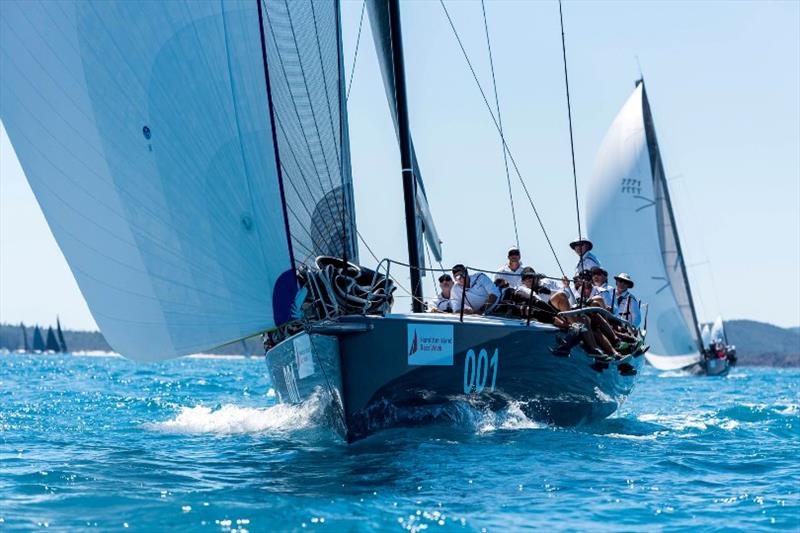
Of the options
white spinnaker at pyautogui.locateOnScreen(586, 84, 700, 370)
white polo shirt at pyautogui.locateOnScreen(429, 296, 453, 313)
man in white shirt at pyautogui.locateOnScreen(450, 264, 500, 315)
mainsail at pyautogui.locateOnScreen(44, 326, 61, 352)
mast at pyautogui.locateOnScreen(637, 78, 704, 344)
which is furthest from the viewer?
mainsail at pyautogui.locateOnScreen(44, 326, 61, 352)

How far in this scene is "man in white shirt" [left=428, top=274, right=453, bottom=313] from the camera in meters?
11.0

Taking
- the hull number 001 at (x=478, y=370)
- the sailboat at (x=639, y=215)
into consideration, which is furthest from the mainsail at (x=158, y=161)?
the sailboat at (x=639, y=215)

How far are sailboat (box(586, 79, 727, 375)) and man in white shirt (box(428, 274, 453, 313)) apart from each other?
23.3 meters

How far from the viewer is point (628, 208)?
3444cm

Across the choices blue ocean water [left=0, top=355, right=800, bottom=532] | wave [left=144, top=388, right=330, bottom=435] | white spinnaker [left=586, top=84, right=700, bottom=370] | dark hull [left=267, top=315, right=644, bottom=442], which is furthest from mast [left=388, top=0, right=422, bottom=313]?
white spinnaker [left=586, top=84, right=700, bottom=370]

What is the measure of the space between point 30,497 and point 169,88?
3112 millimetres

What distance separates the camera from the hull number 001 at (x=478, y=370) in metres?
9.09

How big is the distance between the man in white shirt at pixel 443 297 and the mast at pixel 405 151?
0.59ft

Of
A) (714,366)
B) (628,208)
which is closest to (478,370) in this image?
(628,208)

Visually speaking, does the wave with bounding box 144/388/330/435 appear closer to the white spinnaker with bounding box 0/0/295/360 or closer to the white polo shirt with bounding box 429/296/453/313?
the white spinnaker with bounding box 0/0/295/360

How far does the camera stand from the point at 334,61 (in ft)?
31.0

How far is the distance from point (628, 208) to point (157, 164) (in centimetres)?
2821

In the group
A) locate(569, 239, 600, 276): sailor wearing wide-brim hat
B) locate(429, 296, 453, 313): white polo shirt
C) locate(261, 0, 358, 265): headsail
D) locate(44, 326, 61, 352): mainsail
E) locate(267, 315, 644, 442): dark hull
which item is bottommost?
locate(44, 326, 61, 352): mainsail

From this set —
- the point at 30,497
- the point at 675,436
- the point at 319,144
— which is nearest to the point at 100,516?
the point at 30,497
